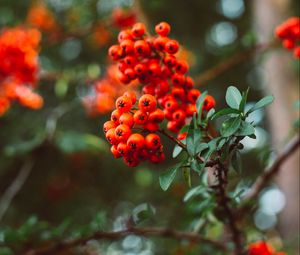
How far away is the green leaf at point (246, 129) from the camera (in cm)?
139

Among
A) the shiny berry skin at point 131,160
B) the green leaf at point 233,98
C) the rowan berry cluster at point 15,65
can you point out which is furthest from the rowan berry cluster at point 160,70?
the rowan berry cluster at point 15,65

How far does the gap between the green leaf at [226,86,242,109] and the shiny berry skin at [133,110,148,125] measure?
307mm

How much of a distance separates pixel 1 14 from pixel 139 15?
1.56 m

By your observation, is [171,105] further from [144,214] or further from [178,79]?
[144,214]

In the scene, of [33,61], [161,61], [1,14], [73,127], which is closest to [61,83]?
[33,61]

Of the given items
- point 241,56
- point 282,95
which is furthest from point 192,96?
point 282,95

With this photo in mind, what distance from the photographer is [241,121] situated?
1447mm

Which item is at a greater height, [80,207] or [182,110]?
[80,207]

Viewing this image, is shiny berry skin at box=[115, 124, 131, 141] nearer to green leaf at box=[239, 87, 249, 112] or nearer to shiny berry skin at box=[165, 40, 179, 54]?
green leaf at box=[239, 87, 249, 112]

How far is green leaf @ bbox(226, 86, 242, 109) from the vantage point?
4.97 ft

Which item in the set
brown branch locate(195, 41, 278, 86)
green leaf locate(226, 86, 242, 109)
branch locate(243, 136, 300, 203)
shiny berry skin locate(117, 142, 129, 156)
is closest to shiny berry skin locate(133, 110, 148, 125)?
shiny berry skin locate(117, 142, 129, 156)

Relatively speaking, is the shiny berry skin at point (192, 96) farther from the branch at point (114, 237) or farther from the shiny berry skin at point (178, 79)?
the branch at point (114, 237)

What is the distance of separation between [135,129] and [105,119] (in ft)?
14.5

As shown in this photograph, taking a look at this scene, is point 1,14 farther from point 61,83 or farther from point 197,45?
point 197,45
